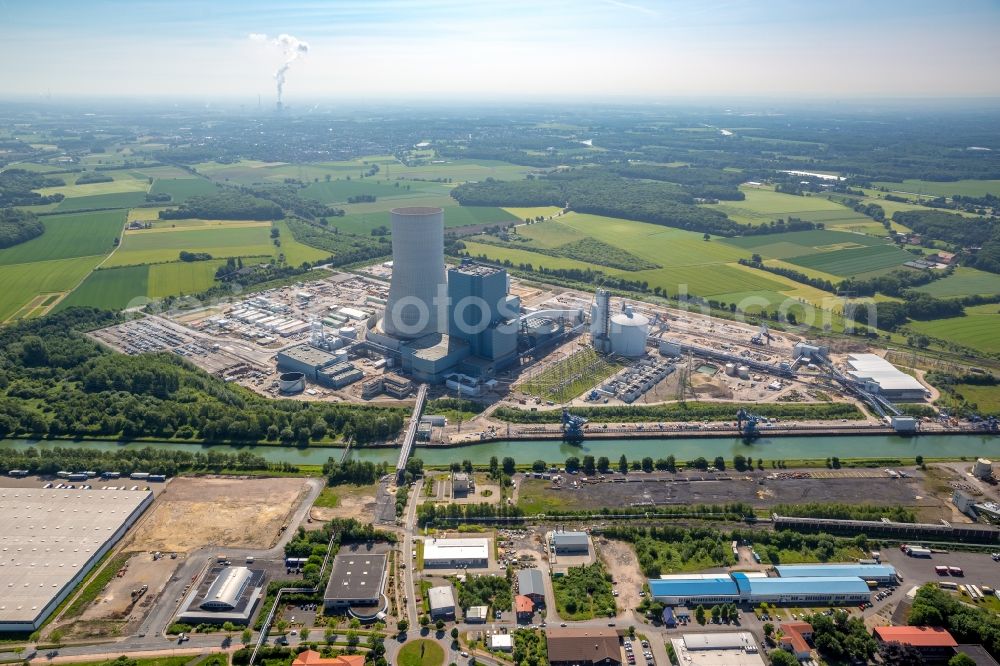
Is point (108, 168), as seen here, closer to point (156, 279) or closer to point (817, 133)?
point (156, 279)

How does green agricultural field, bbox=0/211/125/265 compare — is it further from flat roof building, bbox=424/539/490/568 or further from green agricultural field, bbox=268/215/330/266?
flat roof building, bbox=424/539/490/568

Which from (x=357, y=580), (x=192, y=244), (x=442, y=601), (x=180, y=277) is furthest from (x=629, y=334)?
(x=192, y=244)

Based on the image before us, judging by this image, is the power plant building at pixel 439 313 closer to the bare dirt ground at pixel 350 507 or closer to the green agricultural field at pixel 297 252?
the bare dirt ground at pixel 350 507

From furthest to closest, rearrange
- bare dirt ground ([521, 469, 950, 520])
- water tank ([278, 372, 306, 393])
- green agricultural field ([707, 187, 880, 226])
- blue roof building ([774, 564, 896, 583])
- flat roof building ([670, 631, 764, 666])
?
green agricultural field ([707, 187, 880, 226]) → water tank ([278, 372, 306, 393]) → bare dirt ground ([521, 469, 950, 520]) → blue roof building ([774, 564, 896, 583]) → flat roof building ([670, 631, 764, 666])

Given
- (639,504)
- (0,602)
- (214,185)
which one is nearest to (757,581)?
(639,504)

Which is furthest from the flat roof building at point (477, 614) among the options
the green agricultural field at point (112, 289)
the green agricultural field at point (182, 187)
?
the green agricultural field at point (182, 187)

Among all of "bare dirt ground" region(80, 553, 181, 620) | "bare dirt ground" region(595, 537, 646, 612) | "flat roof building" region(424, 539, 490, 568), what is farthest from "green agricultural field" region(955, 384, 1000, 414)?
"bare dirt ground" region(80, 553, 181, 620)
